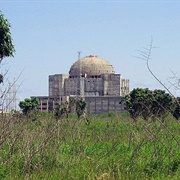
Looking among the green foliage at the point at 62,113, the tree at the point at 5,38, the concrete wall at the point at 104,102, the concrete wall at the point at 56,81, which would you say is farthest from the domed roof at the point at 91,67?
the green foliage at the point at 62,113

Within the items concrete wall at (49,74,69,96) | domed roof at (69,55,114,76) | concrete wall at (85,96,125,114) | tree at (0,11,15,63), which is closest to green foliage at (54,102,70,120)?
→ tree at (0,11,15,63)

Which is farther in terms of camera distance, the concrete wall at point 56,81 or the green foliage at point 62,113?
the concrete wall at point 56,81

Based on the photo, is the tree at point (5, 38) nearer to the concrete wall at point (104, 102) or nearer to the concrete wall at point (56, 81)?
the concrete wall at point (104, 102)

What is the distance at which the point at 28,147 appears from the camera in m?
9.72

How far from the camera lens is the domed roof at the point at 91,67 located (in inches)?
4360

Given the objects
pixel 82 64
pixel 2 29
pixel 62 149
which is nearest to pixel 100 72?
pixel 82 64

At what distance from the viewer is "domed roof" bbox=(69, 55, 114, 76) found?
363ft

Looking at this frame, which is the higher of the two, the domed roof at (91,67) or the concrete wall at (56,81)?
the domed roof at (91,67)

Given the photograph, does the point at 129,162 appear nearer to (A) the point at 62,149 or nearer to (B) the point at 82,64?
(A) the point at 62,149

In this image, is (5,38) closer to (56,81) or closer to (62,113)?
(62,113)

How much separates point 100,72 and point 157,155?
10125cm

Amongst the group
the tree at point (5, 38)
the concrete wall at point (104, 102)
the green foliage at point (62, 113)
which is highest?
the tree at point (5, 38)

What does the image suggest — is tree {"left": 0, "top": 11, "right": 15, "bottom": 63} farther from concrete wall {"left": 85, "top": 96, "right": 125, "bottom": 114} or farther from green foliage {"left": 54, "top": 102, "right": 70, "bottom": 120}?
concrete wall {"left": 85, "top": 96, "right": 125, "bottom": 114}

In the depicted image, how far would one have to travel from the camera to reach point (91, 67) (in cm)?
11169
